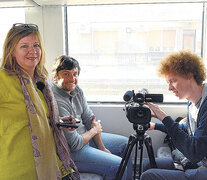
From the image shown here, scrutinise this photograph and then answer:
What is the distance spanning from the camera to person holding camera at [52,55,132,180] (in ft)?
5.99

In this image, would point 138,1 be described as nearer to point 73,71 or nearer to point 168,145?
point 73,71

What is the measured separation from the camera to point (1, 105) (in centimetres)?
129

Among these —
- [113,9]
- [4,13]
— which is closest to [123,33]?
[113,9]

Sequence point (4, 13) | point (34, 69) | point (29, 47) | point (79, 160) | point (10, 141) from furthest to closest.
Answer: point (4, 13), point (79, 160), point (34, 69), point (29, 47), point (10, 141)

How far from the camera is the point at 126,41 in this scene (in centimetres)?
269

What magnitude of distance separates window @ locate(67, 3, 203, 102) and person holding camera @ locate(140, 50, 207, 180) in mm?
940

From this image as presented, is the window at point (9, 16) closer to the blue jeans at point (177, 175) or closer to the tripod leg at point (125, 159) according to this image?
the tripod leg at point (125, 159)

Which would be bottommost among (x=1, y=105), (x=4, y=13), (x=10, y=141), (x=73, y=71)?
(x=10, y=141)

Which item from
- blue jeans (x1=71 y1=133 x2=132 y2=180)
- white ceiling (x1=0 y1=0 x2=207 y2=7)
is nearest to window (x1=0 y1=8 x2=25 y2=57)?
white ceiling (x1=0 y1=0 x2=207 y2=7)

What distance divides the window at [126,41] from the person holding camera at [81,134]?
0.63 m

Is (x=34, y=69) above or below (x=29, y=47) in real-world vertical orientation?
below

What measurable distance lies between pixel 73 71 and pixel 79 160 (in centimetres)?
72

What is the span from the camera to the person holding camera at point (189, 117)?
1.46 meters

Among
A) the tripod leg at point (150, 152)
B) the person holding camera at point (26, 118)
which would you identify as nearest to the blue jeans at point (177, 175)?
the tripod leg at point (150, 152)
